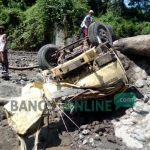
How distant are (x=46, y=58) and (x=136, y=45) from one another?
2.10m

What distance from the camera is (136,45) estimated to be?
23.1 feet

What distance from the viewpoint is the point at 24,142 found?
194 inches

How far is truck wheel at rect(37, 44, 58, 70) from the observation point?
22.0 ft

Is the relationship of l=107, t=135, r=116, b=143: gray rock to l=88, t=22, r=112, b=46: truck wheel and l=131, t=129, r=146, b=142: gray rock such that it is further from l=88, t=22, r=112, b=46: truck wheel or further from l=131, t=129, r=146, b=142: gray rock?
l=88, t=22, r=112, b=46: truck wheel

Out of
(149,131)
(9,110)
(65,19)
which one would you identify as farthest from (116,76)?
(65,19)

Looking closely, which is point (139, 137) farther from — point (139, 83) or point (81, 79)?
point (139, 83)

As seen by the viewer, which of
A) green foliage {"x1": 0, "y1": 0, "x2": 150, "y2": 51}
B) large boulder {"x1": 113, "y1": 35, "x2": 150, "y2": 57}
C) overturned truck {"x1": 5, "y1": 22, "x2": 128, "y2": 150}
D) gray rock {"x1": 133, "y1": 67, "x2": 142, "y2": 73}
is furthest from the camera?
green foliage {"x1": 0, "y1": 0, "x2": 150, "y2": 51}

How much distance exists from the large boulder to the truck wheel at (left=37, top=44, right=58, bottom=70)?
5.46ft

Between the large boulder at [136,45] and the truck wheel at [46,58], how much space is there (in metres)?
1.67

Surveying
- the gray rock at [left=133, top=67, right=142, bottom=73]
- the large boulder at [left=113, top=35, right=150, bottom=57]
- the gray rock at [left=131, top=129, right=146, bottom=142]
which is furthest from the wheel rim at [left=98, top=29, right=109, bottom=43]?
the gray rock at [left=131, top=129, right=146, bottom=142]

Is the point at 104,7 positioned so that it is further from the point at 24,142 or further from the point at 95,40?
the point at 24,142

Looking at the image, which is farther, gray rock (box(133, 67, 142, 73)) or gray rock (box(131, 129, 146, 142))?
gray rock (box(133, 67, 142, 73))

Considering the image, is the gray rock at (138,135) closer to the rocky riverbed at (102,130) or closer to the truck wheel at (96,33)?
the rocky riverbed at (102,130)

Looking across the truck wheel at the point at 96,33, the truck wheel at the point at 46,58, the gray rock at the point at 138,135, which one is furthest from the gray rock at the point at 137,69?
the gray rock at the point at 138,135
